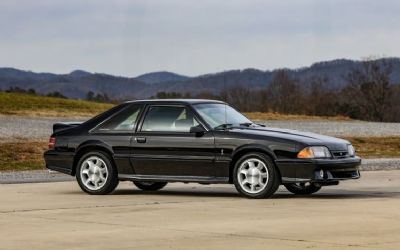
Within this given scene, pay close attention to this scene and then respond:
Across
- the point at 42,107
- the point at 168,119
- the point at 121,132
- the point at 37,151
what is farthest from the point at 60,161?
the point at 42,107

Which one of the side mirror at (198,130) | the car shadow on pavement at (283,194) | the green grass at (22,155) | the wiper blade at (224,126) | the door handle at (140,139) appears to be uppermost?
the wiper blade at (224,126)

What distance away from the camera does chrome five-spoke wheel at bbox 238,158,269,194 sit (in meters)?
14.7

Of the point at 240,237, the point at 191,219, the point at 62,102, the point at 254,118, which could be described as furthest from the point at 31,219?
the point at 62,102

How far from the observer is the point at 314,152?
14555 mm

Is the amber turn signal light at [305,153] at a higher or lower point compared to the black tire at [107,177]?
higher

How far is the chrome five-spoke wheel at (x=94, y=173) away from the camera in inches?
621

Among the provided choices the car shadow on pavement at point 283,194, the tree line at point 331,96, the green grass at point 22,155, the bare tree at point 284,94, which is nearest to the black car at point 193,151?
the car shadow on pavement at point 283,194

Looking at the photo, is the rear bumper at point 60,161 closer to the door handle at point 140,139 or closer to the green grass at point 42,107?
the door handle at point 140,139

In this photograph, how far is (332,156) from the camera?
14.7 metres

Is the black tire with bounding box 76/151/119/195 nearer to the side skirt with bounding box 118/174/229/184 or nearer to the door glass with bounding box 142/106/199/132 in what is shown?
the side skirt with bounding box 118/174/229/184

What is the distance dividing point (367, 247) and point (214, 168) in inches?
236

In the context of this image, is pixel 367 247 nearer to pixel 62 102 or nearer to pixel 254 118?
pixel 254 118

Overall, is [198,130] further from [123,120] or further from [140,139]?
[123,120]

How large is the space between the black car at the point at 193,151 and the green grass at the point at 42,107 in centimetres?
3893
